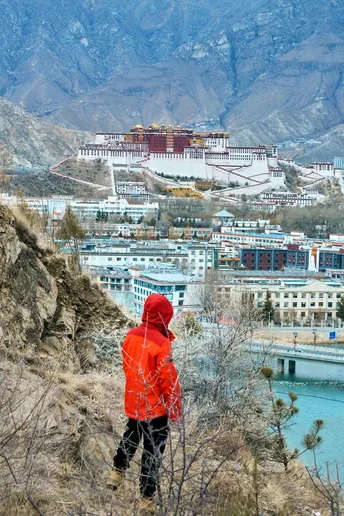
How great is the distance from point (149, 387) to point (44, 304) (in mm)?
2050

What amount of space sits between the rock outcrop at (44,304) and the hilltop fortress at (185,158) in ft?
205

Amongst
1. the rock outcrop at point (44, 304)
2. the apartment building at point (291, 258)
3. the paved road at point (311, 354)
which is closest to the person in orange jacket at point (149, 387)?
the rock outcrop at point (44, 304)

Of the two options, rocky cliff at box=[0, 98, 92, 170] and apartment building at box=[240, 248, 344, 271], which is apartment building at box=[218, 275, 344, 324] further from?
rocky cliff at box=[0, 98, 92, 170]

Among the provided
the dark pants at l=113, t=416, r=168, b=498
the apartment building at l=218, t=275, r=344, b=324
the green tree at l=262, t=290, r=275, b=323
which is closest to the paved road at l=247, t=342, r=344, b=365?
the green tree at l=262, t=290, r=275, b=323

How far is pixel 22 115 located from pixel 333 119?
74150 millimetres

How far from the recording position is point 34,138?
9931 centimetres

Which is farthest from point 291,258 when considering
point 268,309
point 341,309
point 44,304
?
point 44,304

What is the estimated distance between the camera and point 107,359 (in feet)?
19.6

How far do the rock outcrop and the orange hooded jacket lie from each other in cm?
104

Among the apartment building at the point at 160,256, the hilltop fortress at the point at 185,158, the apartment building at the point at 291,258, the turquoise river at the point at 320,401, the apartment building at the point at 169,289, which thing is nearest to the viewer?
the turquoise river at the point at 320,401

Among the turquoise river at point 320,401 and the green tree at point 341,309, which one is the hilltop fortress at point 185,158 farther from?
the turquoise river at point 320,401

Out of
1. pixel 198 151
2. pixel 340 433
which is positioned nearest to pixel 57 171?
pixel 198 151

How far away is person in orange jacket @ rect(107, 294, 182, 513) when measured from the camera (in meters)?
3.63

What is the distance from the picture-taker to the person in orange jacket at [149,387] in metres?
3.63
